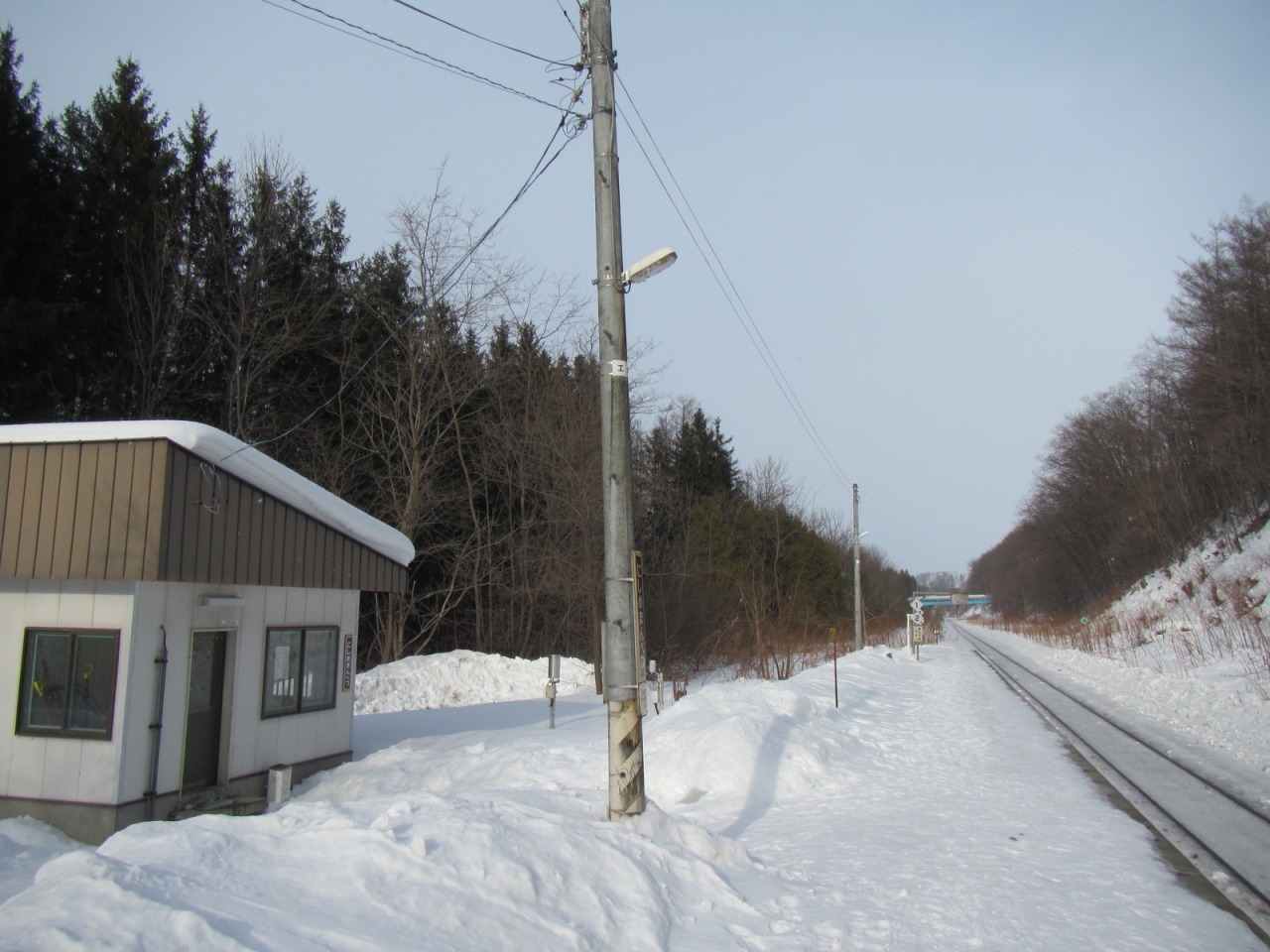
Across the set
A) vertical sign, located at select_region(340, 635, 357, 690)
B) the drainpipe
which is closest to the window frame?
vertical sign, located at select_region(340, 635, 357, 690)

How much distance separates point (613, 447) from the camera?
6.83 m

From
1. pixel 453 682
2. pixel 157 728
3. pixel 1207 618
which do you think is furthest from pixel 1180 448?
pixel 157 728

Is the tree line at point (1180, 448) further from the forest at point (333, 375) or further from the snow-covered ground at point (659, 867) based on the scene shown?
the snow-covered ground at point (659, 867)

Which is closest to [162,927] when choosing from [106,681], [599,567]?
[106,681]

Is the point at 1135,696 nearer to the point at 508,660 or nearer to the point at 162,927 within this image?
the point at 508,660

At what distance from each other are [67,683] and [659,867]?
24.5 ft

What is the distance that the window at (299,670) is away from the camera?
11250mm

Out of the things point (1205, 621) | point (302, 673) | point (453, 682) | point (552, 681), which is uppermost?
point (1205, 621)

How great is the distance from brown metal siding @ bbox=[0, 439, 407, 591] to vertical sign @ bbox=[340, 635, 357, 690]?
10.9ft

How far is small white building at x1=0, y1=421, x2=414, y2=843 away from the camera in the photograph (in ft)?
29.1

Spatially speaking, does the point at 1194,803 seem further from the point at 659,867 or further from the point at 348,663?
the point at 348,663

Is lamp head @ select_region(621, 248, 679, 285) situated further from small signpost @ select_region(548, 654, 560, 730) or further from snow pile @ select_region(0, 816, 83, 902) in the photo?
small signpost @ select_region(548, 654, 560, 730)

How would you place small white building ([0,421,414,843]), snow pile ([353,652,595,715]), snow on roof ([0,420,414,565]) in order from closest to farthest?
small white building ([0,421,414,843]), snow on roof ([0,420,414,565]), snow pile ([353,652,595,715])

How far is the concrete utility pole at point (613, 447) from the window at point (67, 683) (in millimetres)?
6155
